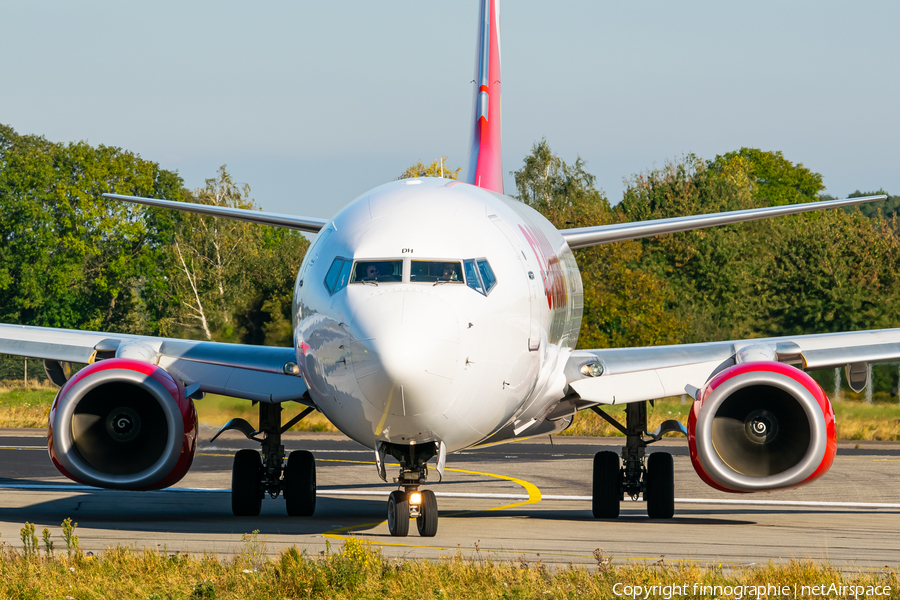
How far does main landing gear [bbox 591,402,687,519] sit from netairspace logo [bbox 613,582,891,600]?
22.2 feet

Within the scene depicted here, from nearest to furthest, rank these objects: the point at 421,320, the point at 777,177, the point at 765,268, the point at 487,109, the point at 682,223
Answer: the point at 421,320
the point at 682,223
the point at 487,109
the point at 765,268
the point at 777,177

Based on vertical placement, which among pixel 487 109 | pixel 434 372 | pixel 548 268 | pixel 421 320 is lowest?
pixel 434 372

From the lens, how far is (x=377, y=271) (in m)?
10.6

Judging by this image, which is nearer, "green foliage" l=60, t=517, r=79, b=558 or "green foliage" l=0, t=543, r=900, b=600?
"green foliage" l=0, t=543, r=900, b=600

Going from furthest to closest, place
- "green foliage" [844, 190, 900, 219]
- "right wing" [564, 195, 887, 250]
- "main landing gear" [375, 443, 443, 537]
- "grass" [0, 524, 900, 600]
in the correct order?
"green foliage" [844, 190, 900, 219]
"right wing" [564, 195, 887, 250]
"main landing gear" [375, 443, 443, 537]
"grass" [0, 524, 900, 600]

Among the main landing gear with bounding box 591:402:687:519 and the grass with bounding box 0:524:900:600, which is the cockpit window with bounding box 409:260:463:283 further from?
the main landing gear with bounding box 591:402:687:519

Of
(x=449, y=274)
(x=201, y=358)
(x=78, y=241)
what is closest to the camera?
(x=449, y=274)

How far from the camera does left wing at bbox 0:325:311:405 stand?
14.1m

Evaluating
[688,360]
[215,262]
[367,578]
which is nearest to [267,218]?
[688,360]

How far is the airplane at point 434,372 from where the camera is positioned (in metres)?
10.3

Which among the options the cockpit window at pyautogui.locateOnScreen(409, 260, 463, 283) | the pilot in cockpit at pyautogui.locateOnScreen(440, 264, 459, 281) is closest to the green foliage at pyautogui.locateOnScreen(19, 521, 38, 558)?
the cockpit window at pyautogui.locateOnScreen(409, 260, 463, 283)

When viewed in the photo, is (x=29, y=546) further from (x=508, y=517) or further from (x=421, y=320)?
(x=508, y=517)

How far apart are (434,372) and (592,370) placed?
4.62 meters

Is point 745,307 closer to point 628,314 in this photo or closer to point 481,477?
point 628,314
